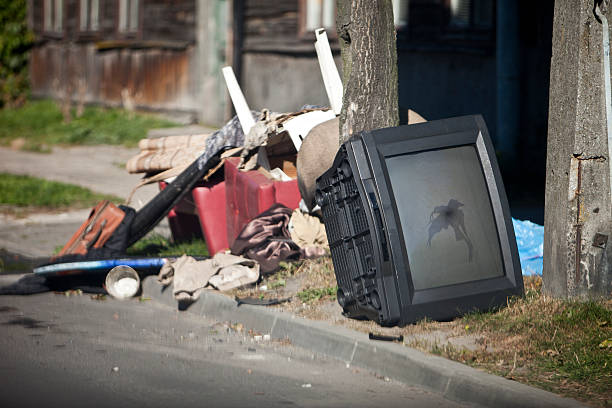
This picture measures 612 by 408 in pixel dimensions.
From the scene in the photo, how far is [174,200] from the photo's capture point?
790 cm

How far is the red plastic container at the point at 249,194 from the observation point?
745 centimetres

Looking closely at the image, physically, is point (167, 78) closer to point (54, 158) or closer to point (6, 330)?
point (54, 158)

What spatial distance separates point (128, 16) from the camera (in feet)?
69.1

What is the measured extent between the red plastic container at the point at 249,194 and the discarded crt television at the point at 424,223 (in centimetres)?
186

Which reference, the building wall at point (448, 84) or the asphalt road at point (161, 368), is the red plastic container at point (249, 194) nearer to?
the asphalt road at point (161, 368)

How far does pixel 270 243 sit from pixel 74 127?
13275 millimetres

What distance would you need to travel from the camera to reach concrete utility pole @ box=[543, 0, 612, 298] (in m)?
5.55

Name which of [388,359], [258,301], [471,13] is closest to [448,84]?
[471,13]

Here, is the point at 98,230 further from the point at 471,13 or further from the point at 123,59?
the point at 123,59

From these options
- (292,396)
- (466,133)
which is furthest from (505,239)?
(292,396)

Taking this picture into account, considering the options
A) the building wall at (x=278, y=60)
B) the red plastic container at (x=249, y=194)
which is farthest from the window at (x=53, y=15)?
the red plastic container at (x=249, y=194)

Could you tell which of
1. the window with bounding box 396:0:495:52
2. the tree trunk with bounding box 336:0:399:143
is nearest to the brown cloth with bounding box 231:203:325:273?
the tree trunk with bounding box 336:0:399:143

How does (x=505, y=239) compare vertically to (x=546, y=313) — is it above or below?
above

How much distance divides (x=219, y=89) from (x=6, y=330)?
12.1 m
